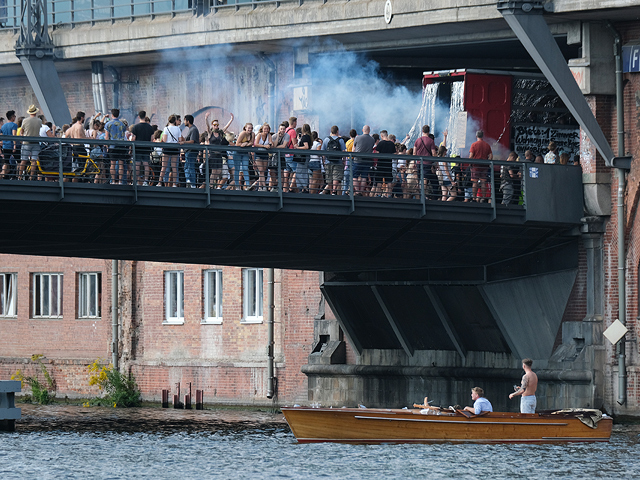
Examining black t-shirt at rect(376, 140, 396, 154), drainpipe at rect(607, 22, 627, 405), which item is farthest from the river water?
black t-shirt at rect(376, 140, 396, 154)

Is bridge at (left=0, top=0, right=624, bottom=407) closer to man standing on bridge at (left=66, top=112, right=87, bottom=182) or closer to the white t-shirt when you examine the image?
man standing on bridge at (left=66, top=112, right=87, bottom=182)

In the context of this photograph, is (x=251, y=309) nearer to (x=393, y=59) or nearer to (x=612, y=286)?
(x=393, y=59)

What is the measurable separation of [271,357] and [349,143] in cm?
902

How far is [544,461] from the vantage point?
29062mm

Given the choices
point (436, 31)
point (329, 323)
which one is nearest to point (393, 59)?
point (436, 31)

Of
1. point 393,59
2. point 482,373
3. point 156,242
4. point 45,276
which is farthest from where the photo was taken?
point 45,276

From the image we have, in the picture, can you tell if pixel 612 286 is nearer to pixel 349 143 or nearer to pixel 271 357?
pixel 349 143

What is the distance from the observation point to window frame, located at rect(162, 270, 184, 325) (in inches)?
1834

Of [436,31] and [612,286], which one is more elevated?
[436,31]

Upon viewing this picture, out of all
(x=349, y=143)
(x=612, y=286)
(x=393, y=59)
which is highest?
(x=393, y=59)

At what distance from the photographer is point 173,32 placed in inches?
1689

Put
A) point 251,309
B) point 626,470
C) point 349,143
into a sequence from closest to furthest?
point 626,470 < point 349,143 < point 251,309

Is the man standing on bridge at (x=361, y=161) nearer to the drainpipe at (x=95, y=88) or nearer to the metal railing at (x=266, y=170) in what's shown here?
the metal railing at (x=266, y=170)

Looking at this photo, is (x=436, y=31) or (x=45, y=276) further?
(x=45, y=276)
